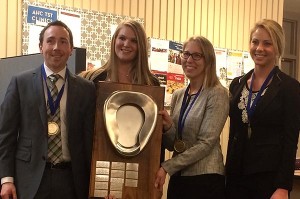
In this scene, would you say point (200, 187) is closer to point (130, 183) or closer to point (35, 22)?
point (130, 183)

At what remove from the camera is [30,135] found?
2084mm

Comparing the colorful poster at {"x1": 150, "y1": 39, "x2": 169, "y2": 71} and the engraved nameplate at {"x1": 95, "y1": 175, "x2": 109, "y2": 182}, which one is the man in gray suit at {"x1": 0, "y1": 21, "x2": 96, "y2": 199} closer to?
the engraved nameplate at {"x1": 95, "y1": 175, "x2": 109, "y2": 182}

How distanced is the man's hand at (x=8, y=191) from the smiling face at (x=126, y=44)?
0.92 m

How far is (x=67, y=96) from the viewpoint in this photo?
2188 millimetres

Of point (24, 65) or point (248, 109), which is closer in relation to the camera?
point (248, 109)

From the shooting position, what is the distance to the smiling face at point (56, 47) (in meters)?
2.17

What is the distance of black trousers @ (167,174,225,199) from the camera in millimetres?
2309

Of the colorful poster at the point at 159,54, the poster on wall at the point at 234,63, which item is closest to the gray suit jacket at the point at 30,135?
the colorful poster at the point at 159,54

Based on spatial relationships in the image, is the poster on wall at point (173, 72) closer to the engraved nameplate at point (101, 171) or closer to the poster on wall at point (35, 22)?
the poster on wall at point (35, 22)

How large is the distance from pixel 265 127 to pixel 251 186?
319 millimetres

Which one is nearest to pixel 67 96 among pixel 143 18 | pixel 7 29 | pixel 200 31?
pixel 7 29

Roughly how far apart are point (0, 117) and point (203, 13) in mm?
2847

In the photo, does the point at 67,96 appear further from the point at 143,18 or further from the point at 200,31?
the point at 200,31

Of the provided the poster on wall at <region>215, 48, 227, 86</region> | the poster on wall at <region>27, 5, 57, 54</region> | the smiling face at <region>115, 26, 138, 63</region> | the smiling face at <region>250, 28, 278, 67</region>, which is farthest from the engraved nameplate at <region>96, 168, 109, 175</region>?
the poster on wall at <region>215, 48, 227, 86</region>
